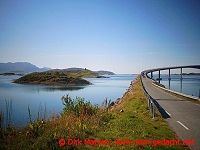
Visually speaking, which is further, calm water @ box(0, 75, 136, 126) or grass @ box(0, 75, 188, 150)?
calm water @ box(0, 75, 136, 126)

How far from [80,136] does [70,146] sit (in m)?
1.45

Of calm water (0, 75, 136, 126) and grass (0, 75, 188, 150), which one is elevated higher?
grass (0, 75, 188, 150)

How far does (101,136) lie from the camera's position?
11.2 meters

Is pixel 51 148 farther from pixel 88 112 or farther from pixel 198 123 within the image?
pixel 198 123

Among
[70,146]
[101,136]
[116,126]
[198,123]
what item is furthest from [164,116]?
[70,146]

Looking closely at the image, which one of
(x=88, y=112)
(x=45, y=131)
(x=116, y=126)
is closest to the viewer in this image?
(x=45, y=131)

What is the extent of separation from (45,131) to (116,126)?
3900mm

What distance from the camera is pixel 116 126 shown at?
43.1ft

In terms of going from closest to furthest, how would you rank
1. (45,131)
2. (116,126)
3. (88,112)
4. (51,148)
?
(51,148), (45,131), (116,126), (88,112)

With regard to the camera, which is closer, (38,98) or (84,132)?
(84,132)

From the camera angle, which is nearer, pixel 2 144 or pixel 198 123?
pixel 2 144

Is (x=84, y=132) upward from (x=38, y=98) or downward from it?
upward

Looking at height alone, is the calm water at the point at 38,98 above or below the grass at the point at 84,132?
below

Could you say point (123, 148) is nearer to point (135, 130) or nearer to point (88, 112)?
point (135, 130)
